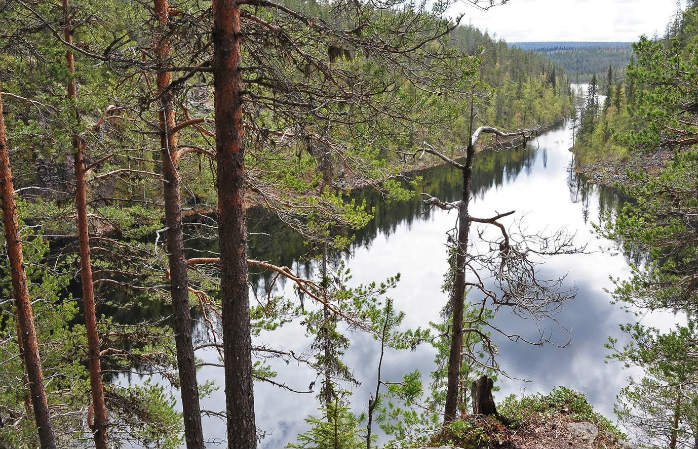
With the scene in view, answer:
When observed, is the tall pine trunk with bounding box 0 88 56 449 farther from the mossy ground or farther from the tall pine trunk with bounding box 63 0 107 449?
the mossy ground

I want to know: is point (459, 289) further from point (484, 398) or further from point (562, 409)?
point (562, 409)

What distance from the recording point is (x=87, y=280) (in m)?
6.69

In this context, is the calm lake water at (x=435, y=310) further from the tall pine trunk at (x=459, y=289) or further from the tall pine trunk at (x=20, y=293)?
the tall pine trunk at (x=20, y=293)

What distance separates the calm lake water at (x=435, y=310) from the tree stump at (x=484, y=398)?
4.44 ft

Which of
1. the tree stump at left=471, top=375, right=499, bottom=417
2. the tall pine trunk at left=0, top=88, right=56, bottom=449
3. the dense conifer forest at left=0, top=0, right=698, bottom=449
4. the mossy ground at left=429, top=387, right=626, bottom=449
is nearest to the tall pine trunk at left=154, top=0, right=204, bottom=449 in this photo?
the dense conifer forest at left=0, top=0, right=698, bottom=449

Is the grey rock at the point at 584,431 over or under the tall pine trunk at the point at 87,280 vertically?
under

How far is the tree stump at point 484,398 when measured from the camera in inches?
253

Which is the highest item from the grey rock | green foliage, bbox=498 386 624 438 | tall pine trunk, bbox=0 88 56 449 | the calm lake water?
tall pine trunk, bbox=0 88 56 449

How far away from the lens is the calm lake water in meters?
16.2

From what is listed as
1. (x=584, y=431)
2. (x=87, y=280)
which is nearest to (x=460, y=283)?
(x=584, y=431)

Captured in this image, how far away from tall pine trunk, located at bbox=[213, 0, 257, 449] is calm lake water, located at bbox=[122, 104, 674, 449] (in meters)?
1.88

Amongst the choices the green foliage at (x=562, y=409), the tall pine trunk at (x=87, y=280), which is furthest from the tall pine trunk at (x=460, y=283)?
the tall pine trunk at (x=87, y=280)

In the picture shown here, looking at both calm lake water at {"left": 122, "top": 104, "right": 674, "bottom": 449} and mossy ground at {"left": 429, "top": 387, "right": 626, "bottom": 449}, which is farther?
calm lake water at {"left": 122, "top": 104, "right": 674, "bottom": 449}

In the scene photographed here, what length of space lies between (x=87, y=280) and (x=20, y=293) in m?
0.79
